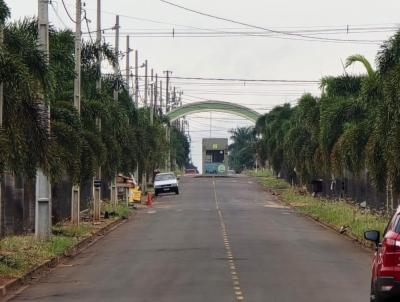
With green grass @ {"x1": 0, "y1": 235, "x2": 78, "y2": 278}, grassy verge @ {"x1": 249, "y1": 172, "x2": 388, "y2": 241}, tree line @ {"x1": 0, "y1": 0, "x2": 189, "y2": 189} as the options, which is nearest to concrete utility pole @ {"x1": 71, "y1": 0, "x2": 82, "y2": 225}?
tree line @ {"x1": 0, "y1": 0, "x2": 189, "y2": 189}

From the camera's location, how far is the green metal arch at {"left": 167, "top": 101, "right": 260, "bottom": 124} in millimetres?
113438

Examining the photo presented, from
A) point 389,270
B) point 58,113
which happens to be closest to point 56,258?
point 58,113

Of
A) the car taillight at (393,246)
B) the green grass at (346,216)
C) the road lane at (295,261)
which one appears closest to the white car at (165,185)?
the green grass at (346,216)

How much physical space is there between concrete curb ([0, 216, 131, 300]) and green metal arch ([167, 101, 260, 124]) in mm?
83596

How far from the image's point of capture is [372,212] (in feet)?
99.6

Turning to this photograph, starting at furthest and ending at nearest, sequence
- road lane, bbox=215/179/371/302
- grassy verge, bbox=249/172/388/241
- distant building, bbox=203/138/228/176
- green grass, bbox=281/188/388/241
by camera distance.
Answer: distant building, bbox=203/138/228/176 → grassy verge, bbox=249/172/388/241 → green grass, bbox=281/188/388/241 → road lane, bbox=215/179/371/302

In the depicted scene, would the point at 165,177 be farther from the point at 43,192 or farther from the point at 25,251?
the point at 25,251

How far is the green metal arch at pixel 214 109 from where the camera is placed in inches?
4466

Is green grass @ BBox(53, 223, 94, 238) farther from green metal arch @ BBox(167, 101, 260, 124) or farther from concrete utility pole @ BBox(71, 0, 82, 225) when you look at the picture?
green metal arch @ BBox(167, 101, 260, 124)

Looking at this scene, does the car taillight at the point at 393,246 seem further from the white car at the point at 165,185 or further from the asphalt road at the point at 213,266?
the white car at the point at 165,185

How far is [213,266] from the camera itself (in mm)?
17234

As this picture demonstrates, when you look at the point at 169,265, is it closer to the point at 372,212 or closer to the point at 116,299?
the point at 116,299

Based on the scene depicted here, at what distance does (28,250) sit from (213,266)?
446cm

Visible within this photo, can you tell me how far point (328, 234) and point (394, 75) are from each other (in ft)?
33.9
